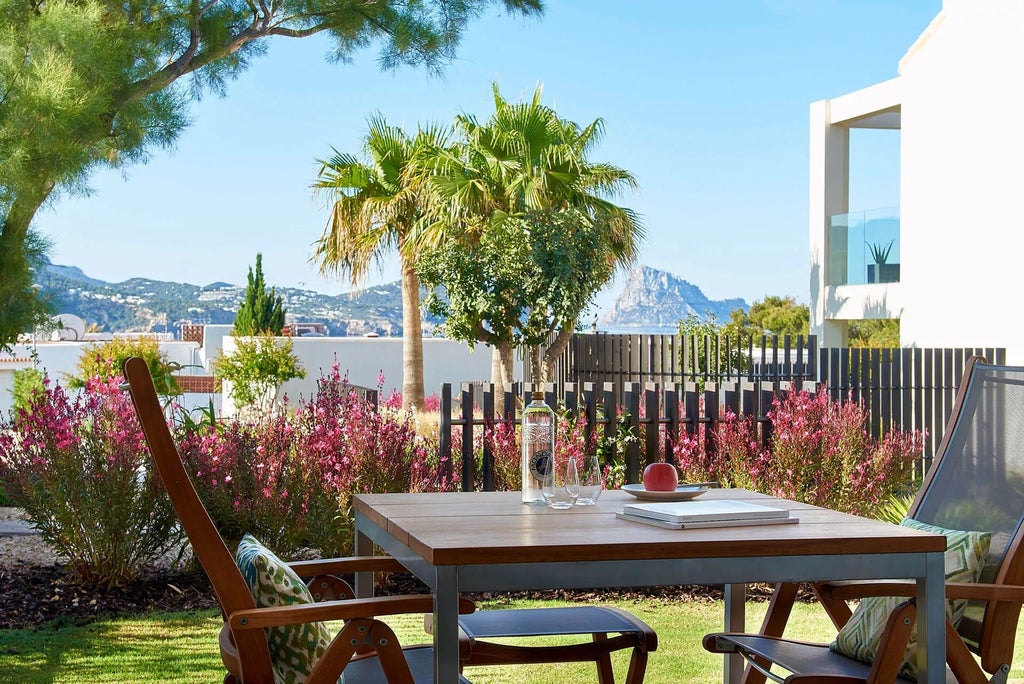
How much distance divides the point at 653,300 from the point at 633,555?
103637 mm

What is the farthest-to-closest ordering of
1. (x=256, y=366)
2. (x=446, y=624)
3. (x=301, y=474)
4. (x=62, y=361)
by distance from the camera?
(x=62, y=361)
(x=256, y=366)
(x=301, y=474)
(x=446, y=624)

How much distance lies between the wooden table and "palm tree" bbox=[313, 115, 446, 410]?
57.2 feet

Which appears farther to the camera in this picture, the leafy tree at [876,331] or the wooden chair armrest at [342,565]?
the leafy tree at [876,331]

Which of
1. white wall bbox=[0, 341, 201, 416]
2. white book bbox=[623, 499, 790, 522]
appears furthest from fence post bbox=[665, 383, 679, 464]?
white wall bbox=[0, 341, 201, 416]

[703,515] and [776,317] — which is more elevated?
[776,317]

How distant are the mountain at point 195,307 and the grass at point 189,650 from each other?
5699cm

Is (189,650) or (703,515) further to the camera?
(189,650)

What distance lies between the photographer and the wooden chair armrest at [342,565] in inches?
125

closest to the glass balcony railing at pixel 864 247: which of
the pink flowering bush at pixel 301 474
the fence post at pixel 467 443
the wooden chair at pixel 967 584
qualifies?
the fence post at pixel 467 443

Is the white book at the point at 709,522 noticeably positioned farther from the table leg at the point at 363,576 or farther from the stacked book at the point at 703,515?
the table leg at the point at 363,576

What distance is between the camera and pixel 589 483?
3219 mm

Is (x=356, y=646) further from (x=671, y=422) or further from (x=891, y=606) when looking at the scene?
(x=671, y=422)

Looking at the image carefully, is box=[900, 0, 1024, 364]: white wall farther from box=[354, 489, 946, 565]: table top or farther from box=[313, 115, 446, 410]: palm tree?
box=[354, 489, 946, 565]: table top

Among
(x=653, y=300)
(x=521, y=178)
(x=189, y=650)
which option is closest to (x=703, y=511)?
(x=189, y=650)
